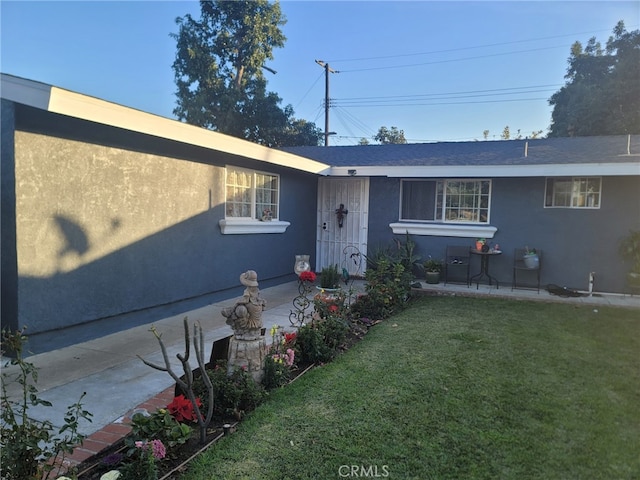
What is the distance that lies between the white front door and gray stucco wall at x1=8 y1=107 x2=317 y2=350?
325 cm

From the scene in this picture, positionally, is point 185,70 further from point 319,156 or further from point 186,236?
point 186,236

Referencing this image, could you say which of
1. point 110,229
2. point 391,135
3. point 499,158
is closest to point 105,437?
point 110,229

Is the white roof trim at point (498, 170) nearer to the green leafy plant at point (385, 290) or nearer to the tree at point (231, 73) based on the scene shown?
the green leafy plant at point (385, 290)

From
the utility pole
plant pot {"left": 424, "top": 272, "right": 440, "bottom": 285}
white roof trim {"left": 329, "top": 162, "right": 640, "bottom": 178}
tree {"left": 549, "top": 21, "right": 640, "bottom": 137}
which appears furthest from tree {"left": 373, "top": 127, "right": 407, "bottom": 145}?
plant pot {"left": 424, "top": 272, "right": 440, "bottom": 285}

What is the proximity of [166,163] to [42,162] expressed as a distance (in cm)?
172

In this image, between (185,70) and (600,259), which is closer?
(600,259)

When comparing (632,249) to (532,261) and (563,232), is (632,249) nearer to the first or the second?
(563,232)

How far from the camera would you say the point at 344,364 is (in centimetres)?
412

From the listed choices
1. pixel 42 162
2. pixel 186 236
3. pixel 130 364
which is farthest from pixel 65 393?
pixel 186 236

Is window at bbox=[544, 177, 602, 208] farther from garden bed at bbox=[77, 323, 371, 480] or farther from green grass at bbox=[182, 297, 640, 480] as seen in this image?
garden bed at bbox=[77, 323, 371, 480]

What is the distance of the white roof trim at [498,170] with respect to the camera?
7.32 meters

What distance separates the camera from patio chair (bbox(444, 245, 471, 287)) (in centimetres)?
877

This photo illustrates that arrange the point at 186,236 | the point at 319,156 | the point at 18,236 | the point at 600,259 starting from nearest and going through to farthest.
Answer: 1. the point at 18,236
2. the point at 186,236
3. the point at 600,259
4. the point at 319,156

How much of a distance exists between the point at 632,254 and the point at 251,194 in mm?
7035
